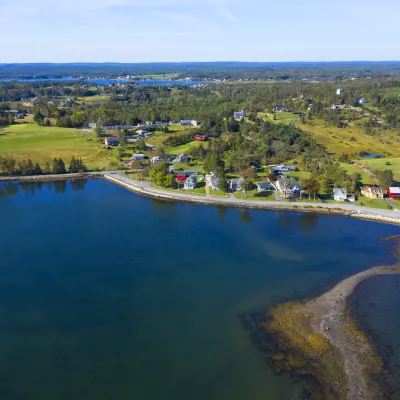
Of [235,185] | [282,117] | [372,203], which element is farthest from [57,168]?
[282,117]

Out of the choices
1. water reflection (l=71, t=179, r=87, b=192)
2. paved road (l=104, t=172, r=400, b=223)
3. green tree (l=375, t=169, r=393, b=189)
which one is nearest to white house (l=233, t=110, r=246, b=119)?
water reflection (l=71, t=179, r=87, b=192)

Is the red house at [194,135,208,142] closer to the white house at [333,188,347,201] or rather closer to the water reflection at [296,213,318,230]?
the white house at [333,188,347,201]

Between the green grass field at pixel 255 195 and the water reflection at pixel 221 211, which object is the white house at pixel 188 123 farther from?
the water reflection at pixel 221 211

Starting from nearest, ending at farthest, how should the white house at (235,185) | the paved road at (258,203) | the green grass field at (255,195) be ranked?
the paved road at (258,203), the green grass field at (255,195), the white house at (235,185)

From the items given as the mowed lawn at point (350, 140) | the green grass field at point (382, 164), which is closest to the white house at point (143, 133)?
the mowed lawn at point (350, 140)

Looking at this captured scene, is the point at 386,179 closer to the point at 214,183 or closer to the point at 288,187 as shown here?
the point at 288,187

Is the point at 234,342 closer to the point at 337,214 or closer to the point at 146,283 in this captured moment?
the point at 146,283

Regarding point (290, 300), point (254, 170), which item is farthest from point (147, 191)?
point (290, 300)

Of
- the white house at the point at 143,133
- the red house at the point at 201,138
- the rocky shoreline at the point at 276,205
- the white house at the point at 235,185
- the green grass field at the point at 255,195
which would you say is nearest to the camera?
the rocky shoreline at the point at 276,205
